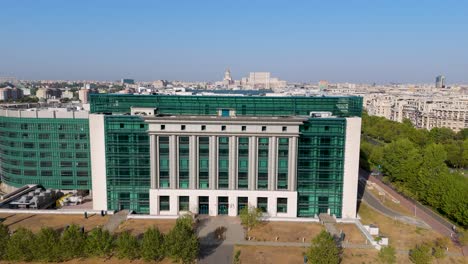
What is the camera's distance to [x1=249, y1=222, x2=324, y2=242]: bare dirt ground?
59.8m

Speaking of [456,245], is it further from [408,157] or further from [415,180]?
[408,157]

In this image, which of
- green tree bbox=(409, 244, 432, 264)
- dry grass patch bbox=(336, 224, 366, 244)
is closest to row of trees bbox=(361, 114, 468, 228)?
dry grass patch bbox=(336, 224, 366, 244)

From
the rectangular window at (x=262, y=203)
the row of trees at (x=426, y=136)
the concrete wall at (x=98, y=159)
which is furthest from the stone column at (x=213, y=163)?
the row of trees at (x=426, y=136)

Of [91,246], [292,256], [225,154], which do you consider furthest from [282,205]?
[91,246]

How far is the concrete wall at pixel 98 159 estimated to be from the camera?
69750 mm

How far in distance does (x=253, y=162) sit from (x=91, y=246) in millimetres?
32001

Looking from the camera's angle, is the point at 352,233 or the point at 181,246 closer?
the point at 181,246

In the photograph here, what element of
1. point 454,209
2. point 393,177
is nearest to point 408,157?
point 393,177

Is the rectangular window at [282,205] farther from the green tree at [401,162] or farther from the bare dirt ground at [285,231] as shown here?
the green tree at [401,162]

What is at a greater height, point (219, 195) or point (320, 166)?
point (320, 166)

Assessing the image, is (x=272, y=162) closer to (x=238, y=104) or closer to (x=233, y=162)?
(x=233, y=162)

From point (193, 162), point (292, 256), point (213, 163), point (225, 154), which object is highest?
point (225, 154)

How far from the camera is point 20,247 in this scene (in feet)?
159

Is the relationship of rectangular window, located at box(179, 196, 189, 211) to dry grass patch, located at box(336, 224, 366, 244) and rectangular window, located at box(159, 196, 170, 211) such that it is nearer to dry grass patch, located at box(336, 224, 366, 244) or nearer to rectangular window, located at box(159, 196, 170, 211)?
rectangular window, located at box(159, 196, 170, 211)
